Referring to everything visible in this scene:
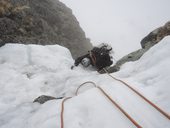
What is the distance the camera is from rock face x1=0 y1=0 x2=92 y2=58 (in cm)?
941

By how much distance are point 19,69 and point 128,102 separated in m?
4.85

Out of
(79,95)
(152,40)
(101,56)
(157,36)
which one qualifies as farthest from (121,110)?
(152,40)

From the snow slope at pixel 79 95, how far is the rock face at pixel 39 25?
1.57 meters

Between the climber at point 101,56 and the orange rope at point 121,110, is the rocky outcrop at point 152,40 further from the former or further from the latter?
the orange rope at point 121,110

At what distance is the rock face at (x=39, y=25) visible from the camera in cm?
941

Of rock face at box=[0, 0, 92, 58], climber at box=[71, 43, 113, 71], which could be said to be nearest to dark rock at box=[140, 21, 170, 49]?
climber at box=[71, 43, 113, 71]

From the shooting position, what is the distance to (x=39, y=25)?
440 inches

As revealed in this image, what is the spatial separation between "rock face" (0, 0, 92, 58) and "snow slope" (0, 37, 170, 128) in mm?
1575

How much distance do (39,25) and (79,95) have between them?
295 inches

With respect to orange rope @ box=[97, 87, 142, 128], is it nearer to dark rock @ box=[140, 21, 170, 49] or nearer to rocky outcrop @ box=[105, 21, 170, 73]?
rocky outcrop @ box=[105, 21, 170, 73]

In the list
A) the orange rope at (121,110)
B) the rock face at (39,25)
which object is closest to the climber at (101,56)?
the rock face at (39,25)

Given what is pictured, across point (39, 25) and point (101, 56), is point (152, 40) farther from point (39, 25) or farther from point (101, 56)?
point (39, 25)

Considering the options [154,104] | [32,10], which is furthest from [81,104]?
[32,10]

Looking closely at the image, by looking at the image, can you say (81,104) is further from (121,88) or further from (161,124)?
(161,124)
